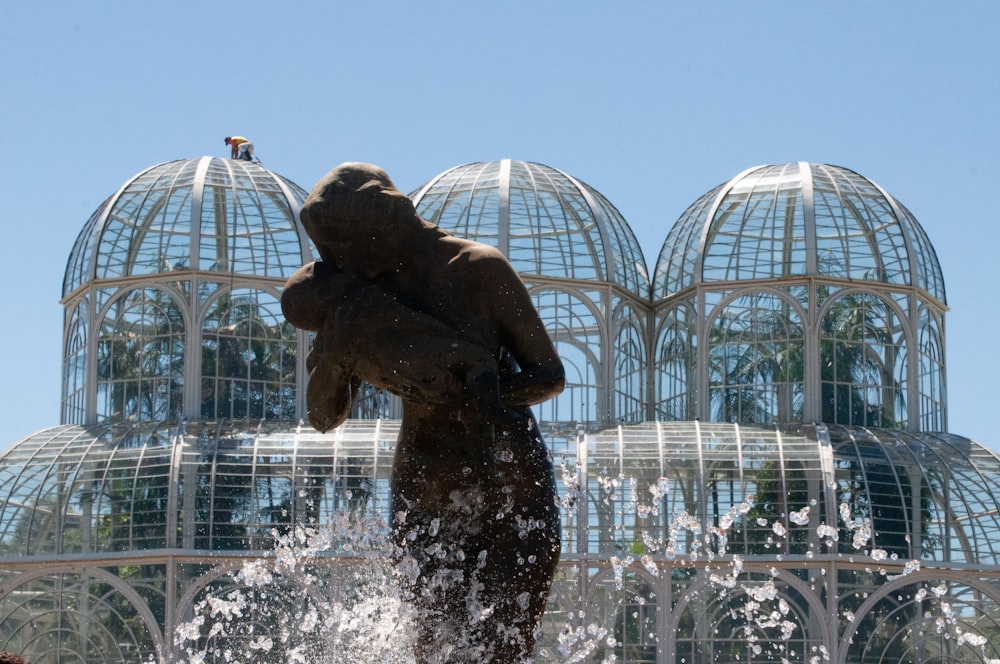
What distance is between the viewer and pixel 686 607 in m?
24.4

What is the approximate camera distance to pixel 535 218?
1151 inches

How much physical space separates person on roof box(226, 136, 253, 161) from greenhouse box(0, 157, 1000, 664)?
99 centimetres

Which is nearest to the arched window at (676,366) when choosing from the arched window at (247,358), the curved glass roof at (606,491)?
the curved glass roof at (606,491)

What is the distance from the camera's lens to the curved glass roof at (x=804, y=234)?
93.5 feet

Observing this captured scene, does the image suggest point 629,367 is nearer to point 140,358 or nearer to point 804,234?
point 804,234

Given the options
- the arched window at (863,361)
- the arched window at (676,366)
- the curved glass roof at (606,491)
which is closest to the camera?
the curved glass roof at (606,491)

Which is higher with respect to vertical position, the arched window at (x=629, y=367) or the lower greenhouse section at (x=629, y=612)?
the arched window at (x=629, y=367)

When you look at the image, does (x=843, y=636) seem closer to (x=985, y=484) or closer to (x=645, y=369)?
(x=985, y=484)

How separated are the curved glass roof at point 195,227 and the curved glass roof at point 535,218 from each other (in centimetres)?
224

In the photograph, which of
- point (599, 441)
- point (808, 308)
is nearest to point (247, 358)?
point (599, 441)

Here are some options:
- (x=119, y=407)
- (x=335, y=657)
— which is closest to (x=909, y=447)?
(x=119, y=407)

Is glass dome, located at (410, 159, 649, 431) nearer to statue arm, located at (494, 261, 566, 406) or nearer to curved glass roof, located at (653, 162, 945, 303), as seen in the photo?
curved glass roof, located at (653, 162, 945, 303)

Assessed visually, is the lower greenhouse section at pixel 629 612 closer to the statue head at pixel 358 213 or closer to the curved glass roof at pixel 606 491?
the curved glass roof at pixel 606 491

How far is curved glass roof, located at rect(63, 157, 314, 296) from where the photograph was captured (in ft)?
93.5
